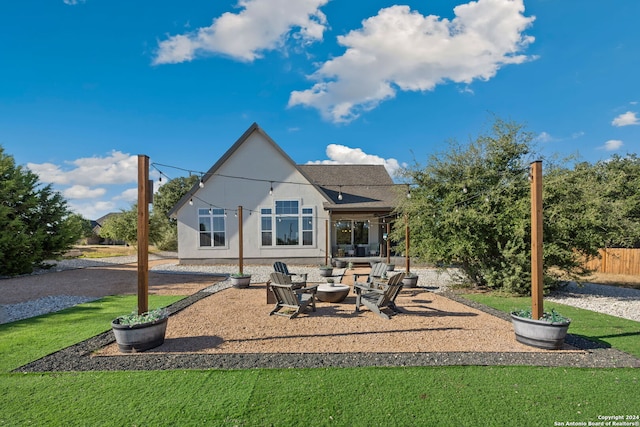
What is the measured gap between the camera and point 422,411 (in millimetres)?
3041

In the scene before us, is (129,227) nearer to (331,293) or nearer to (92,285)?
(92,285)

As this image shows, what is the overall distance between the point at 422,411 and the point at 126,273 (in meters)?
15.6

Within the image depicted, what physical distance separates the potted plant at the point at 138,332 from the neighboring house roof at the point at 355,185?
11.9 metres

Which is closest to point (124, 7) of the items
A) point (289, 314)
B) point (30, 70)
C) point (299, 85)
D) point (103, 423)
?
point (30, 70)

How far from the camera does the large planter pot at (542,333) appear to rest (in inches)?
180

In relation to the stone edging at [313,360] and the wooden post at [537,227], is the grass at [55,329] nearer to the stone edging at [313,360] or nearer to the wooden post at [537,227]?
the stone edging at [313,360]

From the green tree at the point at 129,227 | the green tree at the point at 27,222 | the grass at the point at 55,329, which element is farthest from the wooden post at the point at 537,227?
the green tree at the point at 129,227

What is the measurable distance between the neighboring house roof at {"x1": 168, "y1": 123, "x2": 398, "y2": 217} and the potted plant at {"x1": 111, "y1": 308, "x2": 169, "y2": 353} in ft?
35.9

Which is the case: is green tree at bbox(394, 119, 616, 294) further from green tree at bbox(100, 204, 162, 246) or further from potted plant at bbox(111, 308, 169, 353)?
green tree at bbox(100, 204, 162, 246)

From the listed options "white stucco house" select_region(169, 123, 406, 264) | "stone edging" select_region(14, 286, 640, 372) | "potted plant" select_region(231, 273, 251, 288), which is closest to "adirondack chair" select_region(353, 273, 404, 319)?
"stone edging" select_region(14, 286, 640, 372)

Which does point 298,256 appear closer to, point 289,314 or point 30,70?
point 289,314

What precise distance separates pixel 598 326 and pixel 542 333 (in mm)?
2552

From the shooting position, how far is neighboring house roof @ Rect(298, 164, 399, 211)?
17406mm

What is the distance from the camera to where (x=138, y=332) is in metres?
4.62
